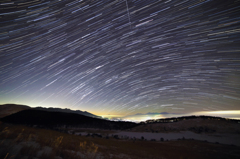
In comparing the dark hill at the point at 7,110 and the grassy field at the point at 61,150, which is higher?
the dark hill at the point at 7,110

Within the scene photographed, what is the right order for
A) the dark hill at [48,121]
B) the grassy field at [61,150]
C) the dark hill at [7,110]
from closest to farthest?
the grassy field at [61,150], the dark hill at [48,121], the dark hill at [7,110]

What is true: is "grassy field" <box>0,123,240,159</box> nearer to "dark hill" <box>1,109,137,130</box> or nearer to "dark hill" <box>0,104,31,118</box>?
"dark hill" <box>1,109,137,130</box>

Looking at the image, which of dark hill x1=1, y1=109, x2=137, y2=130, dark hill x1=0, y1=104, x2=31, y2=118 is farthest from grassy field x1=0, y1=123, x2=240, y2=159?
dark hill x1=0, y1=104, x2=31, y2=118

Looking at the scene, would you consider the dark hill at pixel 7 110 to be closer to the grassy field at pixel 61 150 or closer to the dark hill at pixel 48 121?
the dark hill at pixel 48 121

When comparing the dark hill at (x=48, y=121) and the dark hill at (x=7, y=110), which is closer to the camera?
the dark hill at (x=48, y=121)

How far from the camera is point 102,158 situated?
5.77 m

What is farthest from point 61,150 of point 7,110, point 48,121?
point 7,110

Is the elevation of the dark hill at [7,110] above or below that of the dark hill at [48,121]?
above

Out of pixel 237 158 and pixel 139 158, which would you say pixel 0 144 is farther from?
pixel 237 158

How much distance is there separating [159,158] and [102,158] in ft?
14.5

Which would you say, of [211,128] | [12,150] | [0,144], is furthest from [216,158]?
[211,128]

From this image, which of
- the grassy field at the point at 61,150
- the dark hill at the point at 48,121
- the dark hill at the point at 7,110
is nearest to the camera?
the grassy field at the point at 61,150

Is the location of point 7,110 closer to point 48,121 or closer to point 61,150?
point 48,121

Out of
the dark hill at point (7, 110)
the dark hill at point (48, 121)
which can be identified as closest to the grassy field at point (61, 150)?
the dark hill at point (48, 121)
